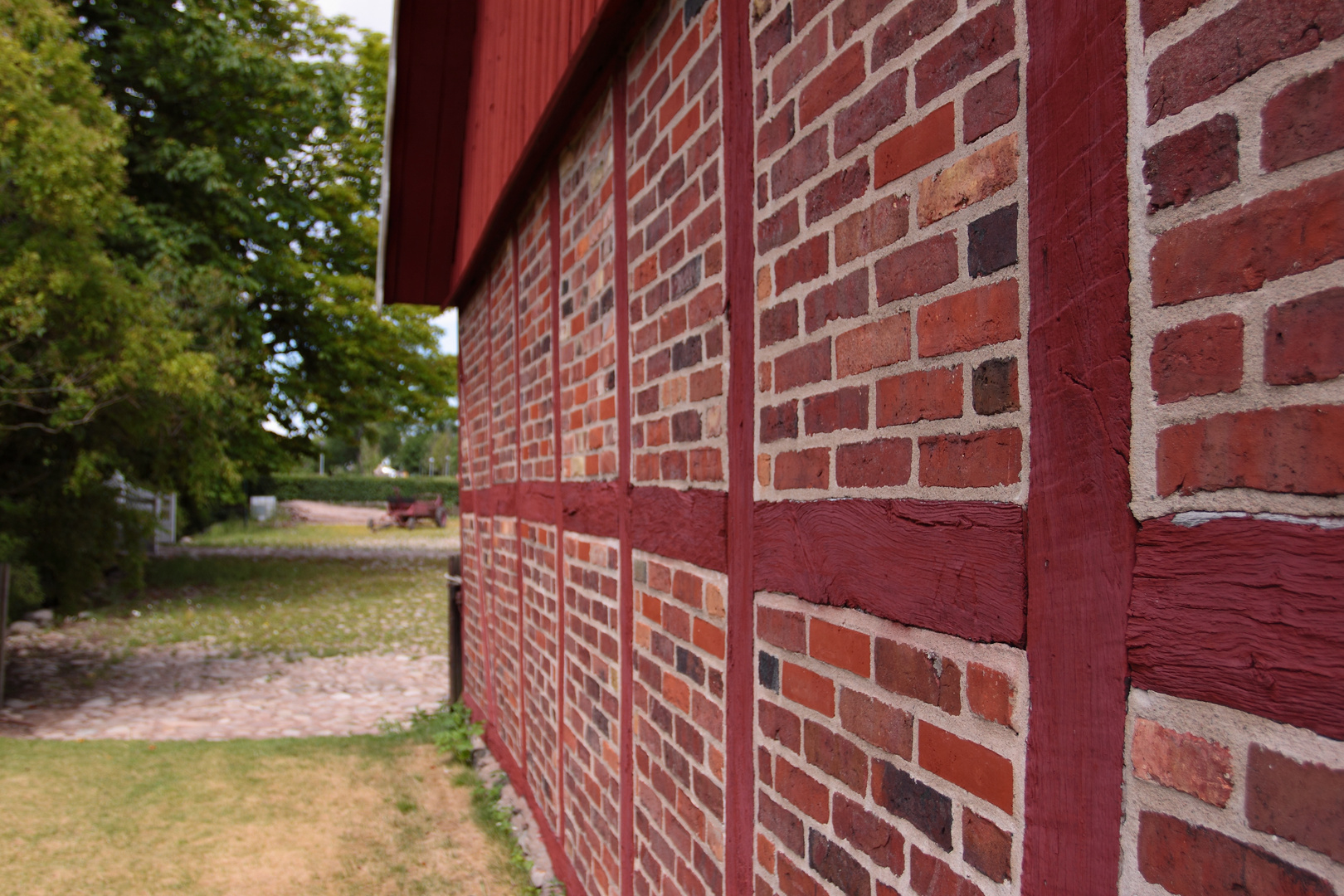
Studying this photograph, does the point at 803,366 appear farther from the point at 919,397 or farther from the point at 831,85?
the point at 831,85

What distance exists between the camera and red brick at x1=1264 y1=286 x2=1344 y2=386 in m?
0.68

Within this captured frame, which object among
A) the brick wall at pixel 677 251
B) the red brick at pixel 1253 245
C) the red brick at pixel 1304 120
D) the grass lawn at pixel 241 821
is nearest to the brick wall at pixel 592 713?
the brick wall at pixel 677 251

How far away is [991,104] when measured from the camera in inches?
41.7

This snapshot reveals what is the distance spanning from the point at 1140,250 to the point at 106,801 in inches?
226

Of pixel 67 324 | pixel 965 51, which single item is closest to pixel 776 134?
pixel 965 51

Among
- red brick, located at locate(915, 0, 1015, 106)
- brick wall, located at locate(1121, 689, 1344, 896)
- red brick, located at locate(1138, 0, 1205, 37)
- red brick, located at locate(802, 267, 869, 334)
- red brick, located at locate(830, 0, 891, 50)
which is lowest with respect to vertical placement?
brick wall, located at locate(1121, 689, 1344, 896)

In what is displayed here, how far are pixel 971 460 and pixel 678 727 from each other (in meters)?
1.32

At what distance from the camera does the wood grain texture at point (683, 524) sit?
73.3 inches

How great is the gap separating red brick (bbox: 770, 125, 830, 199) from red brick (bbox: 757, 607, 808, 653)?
2.68ft

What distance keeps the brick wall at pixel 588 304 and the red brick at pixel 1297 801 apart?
6.85ft

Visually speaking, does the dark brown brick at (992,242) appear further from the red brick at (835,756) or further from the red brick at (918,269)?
the red brick at (835,756)

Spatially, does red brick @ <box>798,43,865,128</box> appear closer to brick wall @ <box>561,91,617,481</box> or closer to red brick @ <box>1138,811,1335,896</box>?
red brick @ <box>1138,811,1335,896</box>

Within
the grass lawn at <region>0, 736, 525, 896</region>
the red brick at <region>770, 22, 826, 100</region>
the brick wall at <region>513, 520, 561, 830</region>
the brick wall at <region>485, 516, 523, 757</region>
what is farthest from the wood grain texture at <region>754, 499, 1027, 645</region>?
the brick wall at <region>485, 516, 523, 757</region>

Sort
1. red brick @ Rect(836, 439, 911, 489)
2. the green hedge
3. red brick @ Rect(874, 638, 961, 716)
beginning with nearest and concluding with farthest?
red brick @ Rect(874, 638, 961, 716)
red brick @ Rect(836, 439, 911, 489)
the green hedge
